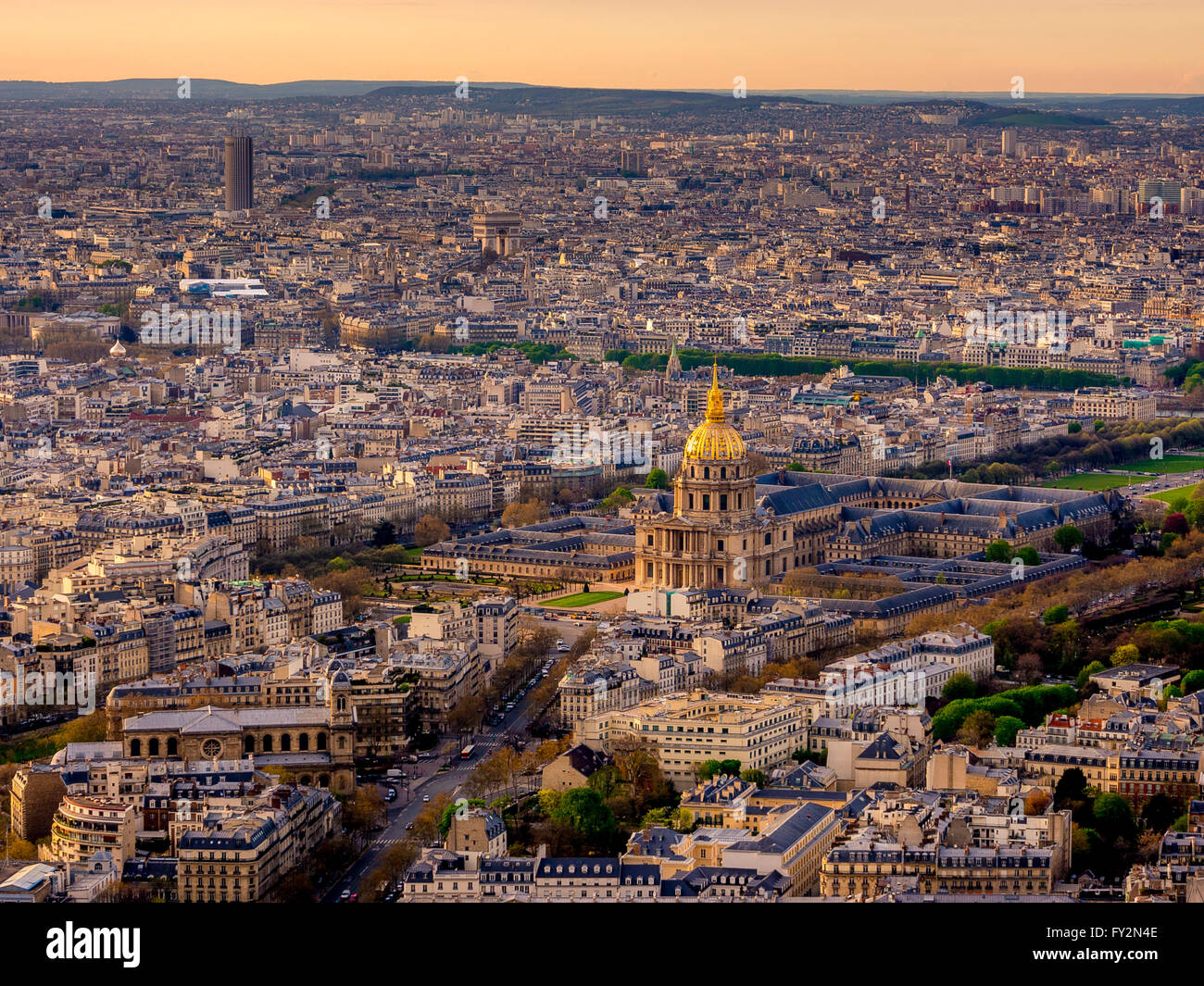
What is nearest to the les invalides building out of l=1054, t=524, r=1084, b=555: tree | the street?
l=1054, t=524, r=1084, b=555: tree

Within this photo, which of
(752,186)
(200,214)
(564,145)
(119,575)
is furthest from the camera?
(564,145)

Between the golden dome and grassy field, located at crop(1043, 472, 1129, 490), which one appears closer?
the golden dome

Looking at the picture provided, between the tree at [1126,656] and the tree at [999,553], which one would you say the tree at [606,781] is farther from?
the tree at [999,553]

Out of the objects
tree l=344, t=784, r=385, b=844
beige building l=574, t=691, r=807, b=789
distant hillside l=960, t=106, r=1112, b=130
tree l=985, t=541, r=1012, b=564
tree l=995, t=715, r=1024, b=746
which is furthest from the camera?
distant hillside l=960, t=106, r=1112, b=130

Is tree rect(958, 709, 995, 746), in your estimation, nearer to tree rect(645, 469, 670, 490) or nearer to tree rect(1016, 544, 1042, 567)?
tree rect(1016, 544, 1042, 567)
